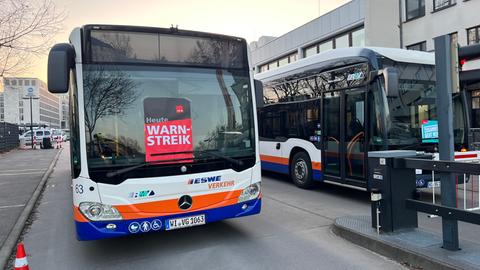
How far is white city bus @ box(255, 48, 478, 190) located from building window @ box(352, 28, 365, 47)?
53.3 feet

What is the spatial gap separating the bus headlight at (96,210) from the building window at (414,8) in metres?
23.2

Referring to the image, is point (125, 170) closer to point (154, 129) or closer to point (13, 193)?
point (154, 129)

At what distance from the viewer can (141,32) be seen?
5.07m

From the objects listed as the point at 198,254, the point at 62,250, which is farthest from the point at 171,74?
the point at 62,250

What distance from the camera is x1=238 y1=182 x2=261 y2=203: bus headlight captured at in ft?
18.0

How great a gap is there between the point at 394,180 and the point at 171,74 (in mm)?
3323

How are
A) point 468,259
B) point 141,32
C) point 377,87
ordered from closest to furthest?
point 468,259, point 141,32, point 377,87

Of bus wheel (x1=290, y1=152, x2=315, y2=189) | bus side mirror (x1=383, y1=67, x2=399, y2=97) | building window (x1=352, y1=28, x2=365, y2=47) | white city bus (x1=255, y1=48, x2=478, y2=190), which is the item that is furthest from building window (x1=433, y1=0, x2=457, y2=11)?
bus side mirror (x1=383, y1=67, x2=399, y2=97)

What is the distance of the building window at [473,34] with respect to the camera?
19.5m

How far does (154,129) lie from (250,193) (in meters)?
1.66

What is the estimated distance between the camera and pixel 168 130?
502cm

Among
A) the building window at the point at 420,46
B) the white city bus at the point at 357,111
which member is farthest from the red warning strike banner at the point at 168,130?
the building window at the point at 420,46

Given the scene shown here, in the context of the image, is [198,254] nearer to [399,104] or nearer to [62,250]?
[62,250]

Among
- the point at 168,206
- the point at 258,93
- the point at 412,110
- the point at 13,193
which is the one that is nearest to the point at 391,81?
the point at 412,110
